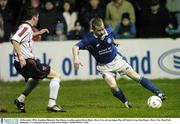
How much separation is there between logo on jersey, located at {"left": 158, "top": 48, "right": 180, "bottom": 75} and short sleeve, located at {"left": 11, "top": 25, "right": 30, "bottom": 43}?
7874mm

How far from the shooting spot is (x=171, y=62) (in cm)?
2177

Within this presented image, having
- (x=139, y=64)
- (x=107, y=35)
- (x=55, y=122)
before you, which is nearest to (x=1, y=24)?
(x=139, y=64)

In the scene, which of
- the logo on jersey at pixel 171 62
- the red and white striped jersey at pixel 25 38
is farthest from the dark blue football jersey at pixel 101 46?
the logo on jersey at pixel 171 62

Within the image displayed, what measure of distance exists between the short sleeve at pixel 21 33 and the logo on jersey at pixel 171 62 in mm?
7874

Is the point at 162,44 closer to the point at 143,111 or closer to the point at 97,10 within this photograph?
the point at 97,10

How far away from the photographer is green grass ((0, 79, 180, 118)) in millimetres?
13898

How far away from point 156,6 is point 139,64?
1.73m

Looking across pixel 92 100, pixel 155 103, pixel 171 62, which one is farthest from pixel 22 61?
pixel 171 62

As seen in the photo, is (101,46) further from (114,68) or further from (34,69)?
(34,69)

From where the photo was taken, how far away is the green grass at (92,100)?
45.6 ft

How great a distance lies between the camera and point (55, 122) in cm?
1191

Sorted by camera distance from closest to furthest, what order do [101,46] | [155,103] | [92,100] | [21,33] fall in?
[21,33] → [155,103] → [101,46] → [92,100]

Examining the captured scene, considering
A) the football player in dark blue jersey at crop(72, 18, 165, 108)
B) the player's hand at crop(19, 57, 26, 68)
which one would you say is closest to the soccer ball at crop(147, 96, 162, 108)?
the football player in dark blue jersey at crop(72, 18, 165, 108)

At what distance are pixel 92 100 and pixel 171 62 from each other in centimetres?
484
